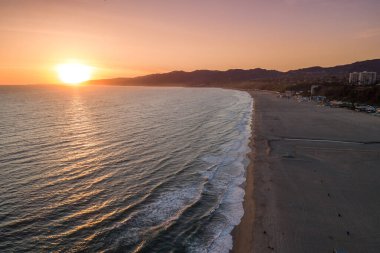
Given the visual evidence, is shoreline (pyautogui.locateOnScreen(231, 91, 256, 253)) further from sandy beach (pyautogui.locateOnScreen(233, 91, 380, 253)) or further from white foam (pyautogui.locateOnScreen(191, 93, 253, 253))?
white foam (pyautogui.locateOnScreen(191, 93, 253, 253))

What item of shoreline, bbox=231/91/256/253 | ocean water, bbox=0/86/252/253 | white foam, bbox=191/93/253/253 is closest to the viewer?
shoreline, bbox=231/91/256/253

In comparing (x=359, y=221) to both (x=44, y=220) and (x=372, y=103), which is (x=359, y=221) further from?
(x=372, y=103)

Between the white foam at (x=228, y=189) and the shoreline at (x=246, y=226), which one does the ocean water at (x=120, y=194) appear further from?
the shoreline at (x=246, y=226)

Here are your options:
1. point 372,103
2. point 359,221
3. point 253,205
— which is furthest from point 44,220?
point 372,103

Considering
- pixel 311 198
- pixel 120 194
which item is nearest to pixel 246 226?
pixel 311 198

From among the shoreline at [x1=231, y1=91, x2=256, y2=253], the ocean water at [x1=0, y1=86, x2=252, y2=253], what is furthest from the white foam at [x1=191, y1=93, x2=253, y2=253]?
the shoreline at [x1=231, y1=91, x2=256, y2=253]

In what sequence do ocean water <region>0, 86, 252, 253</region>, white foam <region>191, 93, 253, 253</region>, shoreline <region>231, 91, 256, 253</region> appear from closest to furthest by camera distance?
1. shoreline <region>231, 91, 256, 253</region>
2. white foam <region>191, 93, 253, 253</region>
3. ocean water <region>0, 86, 252, 253</region>

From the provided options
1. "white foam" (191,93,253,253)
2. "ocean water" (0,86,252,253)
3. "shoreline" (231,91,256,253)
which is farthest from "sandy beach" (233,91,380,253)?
"ocean water" (0,86,252,253)

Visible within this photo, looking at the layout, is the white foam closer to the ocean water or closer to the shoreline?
the ocean water

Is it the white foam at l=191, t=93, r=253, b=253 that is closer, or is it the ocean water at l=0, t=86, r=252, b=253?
the white foam at l=191, t=93, r=253, b=253
